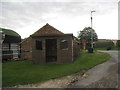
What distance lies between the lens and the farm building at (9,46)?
19.7m

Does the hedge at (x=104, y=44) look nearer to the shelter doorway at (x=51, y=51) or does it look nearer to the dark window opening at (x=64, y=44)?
the shelter doorway at (x=51, y=51)

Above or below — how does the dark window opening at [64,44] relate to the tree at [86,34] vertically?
below

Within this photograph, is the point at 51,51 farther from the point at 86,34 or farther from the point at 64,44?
the point at 86,34

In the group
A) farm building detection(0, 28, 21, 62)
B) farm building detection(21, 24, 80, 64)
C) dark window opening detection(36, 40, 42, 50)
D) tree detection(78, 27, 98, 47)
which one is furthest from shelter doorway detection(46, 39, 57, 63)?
tree detection(78, 27, 98, 47)

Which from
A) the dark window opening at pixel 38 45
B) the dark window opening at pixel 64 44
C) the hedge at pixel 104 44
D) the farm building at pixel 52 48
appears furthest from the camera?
the hedge at pixel 104 44

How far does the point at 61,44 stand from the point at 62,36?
105cm

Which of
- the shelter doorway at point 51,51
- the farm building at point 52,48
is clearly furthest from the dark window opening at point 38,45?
the shelter doorway at point 51,51

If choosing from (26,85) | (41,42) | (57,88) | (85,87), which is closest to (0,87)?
(26,85)

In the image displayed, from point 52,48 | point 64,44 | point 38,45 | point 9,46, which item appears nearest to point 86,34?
point 9,46

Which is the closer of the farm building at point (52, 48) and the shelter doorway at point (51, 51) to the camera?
the farm building at point (52, 48)

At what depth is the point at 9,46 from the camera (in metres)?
21.0

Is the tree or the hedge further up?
the tree

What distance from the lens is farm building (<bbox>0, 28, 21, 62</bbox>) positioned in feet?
64.5

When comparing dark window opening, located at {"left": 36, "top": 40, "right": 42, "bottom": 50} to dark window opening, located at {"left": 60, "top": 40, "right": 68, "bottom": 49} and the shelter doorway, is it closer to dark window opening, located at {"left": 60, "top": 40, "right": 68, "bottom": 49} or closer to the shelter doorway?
the shelter doorway
